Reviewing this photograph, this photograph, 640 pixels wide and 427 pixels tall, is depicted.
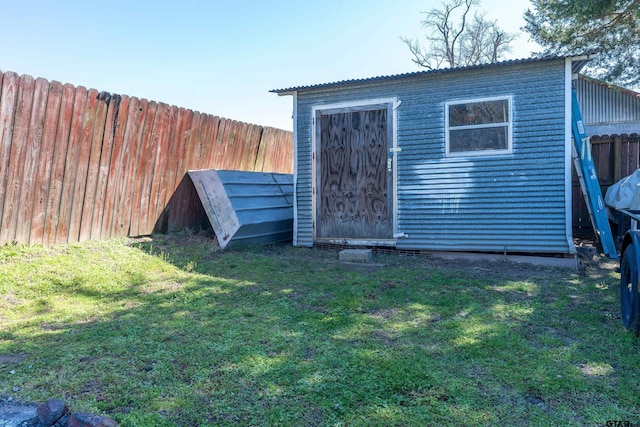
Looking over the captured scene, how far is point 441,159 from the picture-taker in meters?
6.91

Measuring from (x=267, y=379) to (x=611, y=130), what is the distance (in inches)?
723

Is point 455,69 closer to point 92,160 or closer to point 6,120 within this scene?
point 92,160

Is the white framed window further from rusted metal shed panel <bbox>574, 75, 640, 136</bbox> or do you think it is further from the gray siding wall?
rusted metal shed panel <bbox>574, 75, 640, 136</bbox>

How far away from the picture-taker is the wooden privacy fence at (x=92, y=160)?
5.24 m

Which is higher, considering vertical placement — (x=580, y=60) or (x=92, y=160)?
(x=580, y=60)

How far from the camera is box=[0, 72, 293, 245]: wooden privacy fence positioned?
5.24 metres

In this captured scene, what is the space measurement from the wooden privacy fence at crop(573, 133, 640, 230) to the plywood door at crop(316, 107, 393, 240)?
4.01 m

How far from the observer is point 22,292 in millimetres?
4266

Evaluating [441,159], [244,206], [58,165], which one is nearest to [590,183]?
[441,159]

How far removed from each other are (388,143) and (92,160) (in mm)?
4826

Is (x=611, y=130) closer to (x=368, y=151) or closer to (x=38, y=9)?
(x=368, y=151)

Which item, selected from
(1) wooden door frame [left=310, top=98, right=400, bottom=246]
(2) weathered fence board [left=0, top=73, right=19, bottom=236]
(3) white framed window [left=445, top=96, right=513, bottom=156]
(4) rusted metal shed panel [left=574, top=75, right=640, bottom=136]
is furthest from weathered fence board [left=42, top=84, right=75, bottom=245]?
(4) rusted metal shed panel [left=574, top=75, right=640, bottom=136]

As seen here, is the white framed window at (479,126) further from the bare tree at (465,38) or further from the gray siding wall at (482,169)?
the bare tree at (465,38)

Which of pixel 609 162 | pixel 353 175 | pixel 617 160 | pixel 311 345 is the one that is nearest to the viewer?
pixel 311 345
